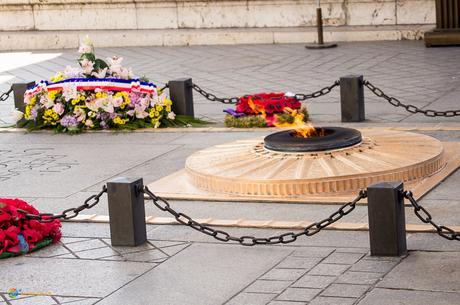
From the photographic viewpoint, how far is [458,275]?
5270 mm

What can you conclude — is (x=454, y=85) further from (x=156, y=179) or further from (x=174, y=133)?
(x=156, y=179)

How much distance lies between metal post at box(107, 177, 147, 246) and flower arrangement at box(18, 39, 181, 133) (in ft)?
12.3

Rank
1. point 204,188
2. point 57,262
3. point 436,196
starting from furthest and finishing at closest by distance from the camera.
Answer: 1. point 204,188
2. point 436,196
3. point 57,262

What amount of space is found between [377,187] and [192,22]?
1055 centimetres

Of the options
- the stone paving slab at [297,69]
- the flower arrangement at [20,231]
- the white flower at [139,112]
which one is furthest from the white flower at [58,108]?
the flower arrangement at [20,231]

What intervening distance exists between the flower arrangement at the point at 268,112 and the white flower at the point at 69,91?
4.60 feet

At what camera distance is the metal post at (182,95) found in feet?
33.2

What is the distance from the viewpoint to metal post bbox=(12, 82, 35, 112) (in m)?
10.7

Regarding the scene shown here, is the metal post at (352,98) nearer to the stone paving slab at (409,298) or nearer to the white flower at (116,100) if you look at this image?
the white flower at (116,100)

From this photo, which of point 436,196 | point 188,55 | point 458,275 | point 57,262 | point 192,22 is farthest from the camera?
point 192,22

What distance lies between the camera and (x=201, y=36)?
1541 cm

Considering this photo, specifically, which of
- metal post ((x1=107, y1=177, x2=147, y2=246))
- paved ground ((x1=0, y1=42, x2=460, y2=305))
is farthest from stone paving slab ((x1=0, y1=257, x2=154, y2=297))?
metal post ((x1=107, y1=177, x2=147, y2=246))

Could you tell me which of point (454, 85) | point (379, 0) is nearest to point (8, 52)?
point (379, 0)

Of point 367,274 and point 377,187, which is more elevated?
point 377,187
